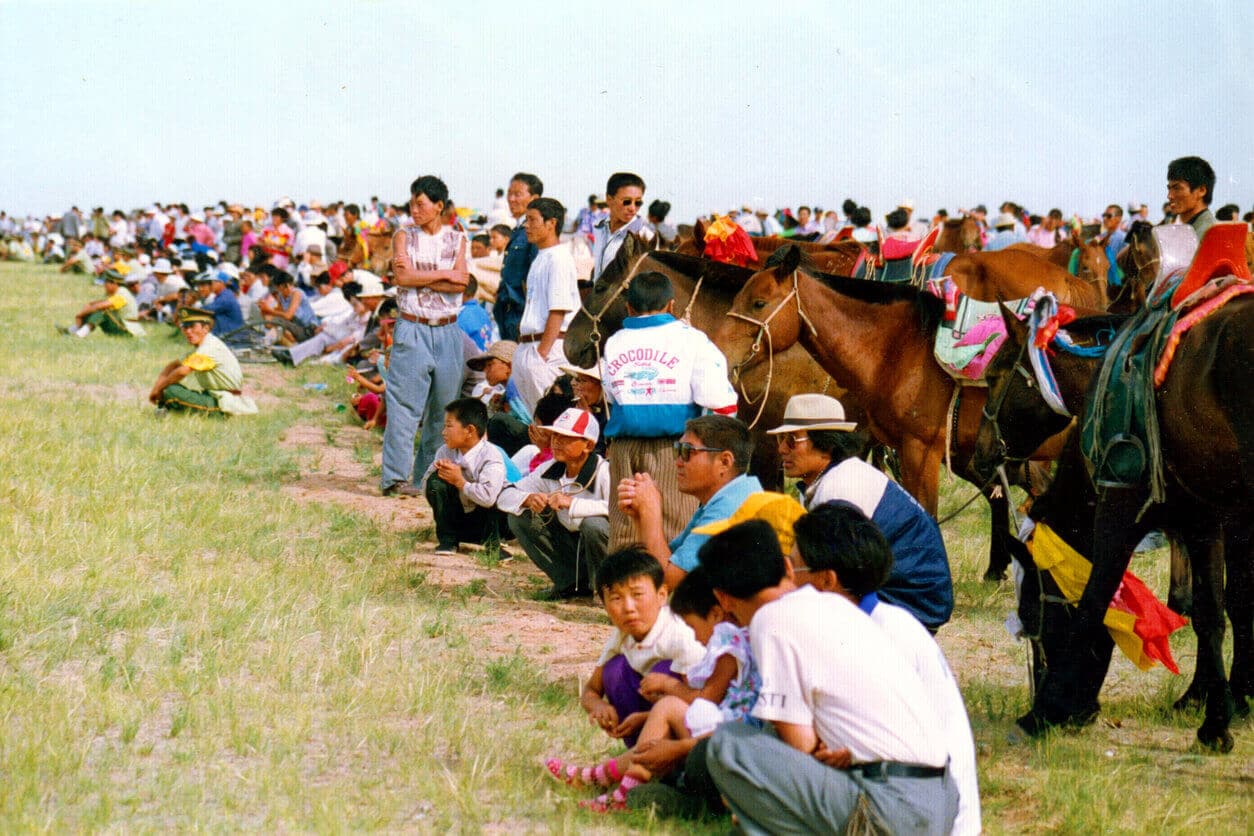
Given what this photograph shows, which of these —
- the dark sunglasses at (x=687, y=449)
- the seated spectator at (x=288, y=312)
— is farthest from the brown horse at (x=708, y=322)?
the seated spectator at (x=288, y=312)

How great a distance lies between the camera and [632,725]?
16.4 ft

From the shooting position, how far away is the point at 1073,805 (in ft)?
16.1

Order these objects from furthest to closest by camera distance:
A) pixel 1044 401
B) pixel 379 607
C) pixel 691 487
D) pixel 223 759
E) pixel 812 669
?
pixel 379 607 < pixel 1044 401 < pixel 691 487 < pixel 223 759 < pixel 812 669

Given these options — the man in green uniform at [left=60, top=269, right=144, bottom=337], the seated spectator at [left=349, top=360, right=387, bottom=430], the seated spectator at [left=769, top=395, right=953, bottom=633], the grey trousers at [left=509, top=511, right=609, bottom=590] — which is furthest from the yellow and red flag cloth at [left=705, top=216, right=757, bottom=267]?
the man in green uniform at [left=60, top=269, right=144, bottom=337]

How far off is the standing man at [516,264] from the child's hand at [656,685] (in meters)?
6.89

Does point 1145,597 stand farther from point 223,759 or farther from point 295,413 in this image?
point 295,413

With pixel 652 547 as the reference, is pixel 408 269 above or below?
above

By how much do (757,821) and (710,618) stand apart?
2.65ft

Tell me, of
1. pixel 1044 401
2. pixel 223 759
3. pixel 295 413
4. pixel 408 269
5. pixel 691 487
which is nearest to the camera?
pixel 223 759

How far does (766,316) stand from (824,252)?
9.88 ft

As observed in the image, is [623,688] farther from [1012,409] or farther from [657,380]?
[1012,409]

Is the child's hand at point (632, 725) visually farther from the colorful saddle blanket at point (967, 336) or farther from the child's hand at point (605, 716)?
the colorful saddle blanket at point (967, 336)

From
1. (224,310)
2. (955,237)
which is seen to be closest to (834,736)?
(955,237)

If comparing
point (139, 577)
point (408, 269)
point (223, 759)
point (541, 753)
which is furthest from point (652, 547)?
point (408, 269)
